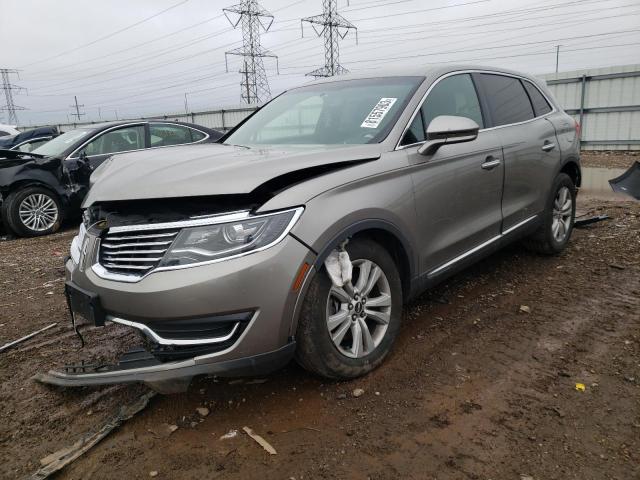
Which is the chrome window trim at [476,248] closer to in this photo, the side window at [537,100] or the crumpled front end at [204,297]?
the side window at [537,100]

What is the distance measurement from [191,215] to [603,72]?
51.0 ft

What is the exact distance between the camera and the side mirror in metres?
2.91

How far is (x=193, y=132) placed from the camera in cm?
819

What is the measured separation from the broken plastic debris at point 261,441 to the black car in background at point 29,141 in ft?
27.5

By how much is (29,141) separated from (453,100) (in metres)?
8.62

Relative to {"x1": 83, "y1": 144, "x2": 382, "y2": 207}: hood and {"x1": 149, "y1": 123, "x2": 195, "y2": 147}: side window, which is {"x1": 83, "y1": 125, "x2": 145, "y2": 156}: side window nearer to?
{"x1": 149, "y1": 123, "x2": 195, "y2": 147}: side window

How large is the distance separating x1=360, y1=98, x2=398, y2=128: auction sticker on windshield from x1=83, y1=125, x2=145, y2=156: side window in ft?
17.4

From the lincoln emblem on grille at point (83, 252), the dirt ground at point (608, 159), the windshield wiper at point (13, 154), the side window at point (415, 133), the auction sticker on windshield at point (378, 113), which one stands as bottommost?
the dirt ground at point (608, 159)

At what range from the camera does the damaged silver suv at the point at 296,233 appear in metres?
2.21

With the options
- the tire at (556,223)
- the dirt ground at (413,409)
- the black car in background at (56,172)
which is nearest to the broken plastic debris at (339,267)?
the dirt ground at (413,409)

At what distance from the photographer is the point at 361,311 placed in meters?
2.70

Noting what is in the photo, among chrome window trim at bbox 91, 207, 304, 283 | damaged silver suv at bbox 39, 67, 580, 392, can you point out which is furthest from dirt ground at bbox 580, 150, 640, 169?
chrome window trim at bbox 91, 207, 304, 283

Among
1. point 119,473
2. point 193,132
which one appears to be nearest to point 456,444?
point 119,473

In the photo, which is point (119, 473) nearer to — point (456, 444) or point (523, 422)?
point (456, 444)
